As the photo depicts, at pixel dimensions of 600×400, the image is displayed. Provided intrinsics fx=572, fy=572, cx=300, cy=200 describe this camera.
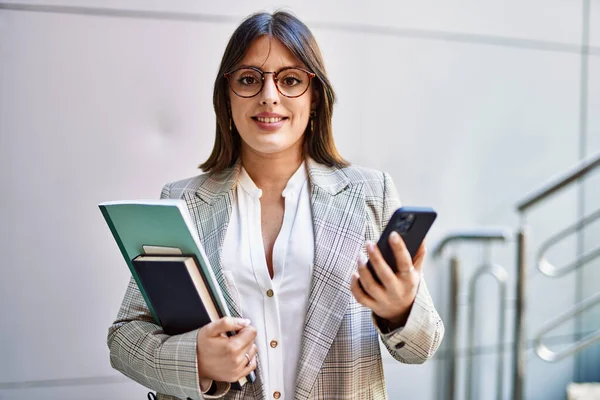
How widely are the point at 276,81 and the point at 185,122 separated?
56.8 inches

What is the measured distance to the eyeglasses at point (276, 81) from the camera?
147cm

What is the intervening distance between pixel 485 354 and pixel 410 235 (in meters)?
2.55

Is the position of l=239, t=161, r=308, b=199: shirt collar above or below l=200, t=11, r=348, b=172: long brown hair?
below

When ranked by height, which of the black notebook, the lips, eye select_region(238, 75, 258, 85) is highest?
eye select_region(238, 75, 258, 85)

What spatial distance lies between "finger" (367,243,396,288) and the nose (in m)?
0.49

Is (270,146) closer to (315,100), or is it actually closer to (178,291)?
(315,100)

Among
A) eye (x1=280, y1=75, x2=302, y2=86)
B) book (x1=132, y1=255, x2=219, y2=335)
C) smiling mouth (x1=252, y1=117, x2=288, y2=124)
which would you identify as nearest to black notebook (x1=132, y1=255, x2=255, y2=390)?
book (x1=132, y1=255, x2=219, y2=335)

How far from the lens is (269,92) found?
1435 millimetres

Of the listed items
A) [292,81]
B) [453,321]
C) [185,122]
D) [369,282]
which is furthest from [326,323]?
[185,122]

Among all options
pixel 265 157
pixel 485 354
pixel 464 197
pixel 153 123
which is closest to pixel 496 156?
pixel 464 197

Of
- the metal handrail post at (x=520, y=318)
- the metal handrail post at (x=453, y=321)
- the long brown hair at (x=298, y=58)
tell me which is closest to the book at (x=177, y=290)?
the long brown hair at (x=298, y=58)

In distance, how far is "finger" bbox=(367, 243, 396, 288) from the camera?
1.13 metres

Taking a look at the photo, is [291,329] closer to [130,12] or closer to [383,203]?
[383,203]

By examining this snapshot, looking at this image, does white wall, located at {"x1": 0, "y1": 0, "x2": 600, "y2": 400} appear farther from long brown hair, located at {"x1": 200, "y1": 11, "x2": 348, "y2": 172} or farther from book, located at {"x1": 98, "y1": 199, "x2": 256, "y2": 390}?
book, located at {"x1": 98, "y1": 199, "x2": 256, "y2": 390}
